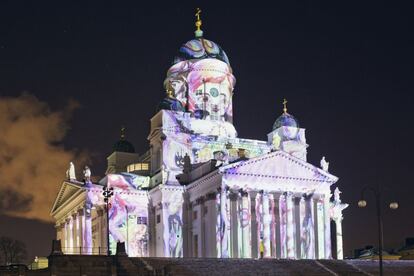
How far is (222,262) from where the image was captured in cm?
5666

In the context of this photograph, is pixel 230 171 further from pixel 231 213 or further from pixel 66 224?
pixel 66 224

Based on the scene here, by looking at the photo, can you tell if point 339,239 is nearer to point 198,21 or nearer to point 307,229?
point 307,229

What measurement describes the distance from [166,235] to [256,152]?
535 inches

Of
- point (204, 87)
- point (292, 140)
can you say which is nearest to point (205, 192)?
point (292, 140)

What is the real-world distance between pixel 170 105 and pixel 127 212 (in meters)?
11.0

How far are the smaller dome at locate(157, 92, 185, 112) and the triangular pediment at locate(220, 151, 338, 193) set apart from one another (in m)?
11.6

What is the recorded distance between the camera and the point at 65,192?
79.6 m

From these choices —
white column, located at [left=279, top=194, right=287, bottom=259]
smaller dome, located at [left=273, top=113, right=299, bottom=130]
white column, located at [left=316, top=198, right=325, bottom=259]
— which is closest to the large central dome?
smaller dome, located at [left=273, top=113, right=299, bottom=130]

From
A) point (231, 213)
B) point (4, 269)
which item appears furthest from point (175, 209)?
point (4, 269)

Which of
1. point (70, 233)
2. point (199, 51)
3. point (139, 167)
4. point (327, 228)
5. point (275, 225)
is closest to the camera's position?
point (275, 225)

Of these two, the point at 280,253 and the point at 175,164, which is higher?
the point at 175,164

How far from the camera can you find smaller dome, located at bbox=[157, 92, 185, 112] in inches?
2985

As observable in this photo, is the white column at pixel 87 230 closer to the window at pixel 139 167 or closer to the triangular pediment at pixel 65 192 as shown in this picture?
the triangular pediment at pixel 65 192

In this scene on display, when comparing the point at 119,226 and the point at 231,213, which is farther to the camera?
the point at 119,226
